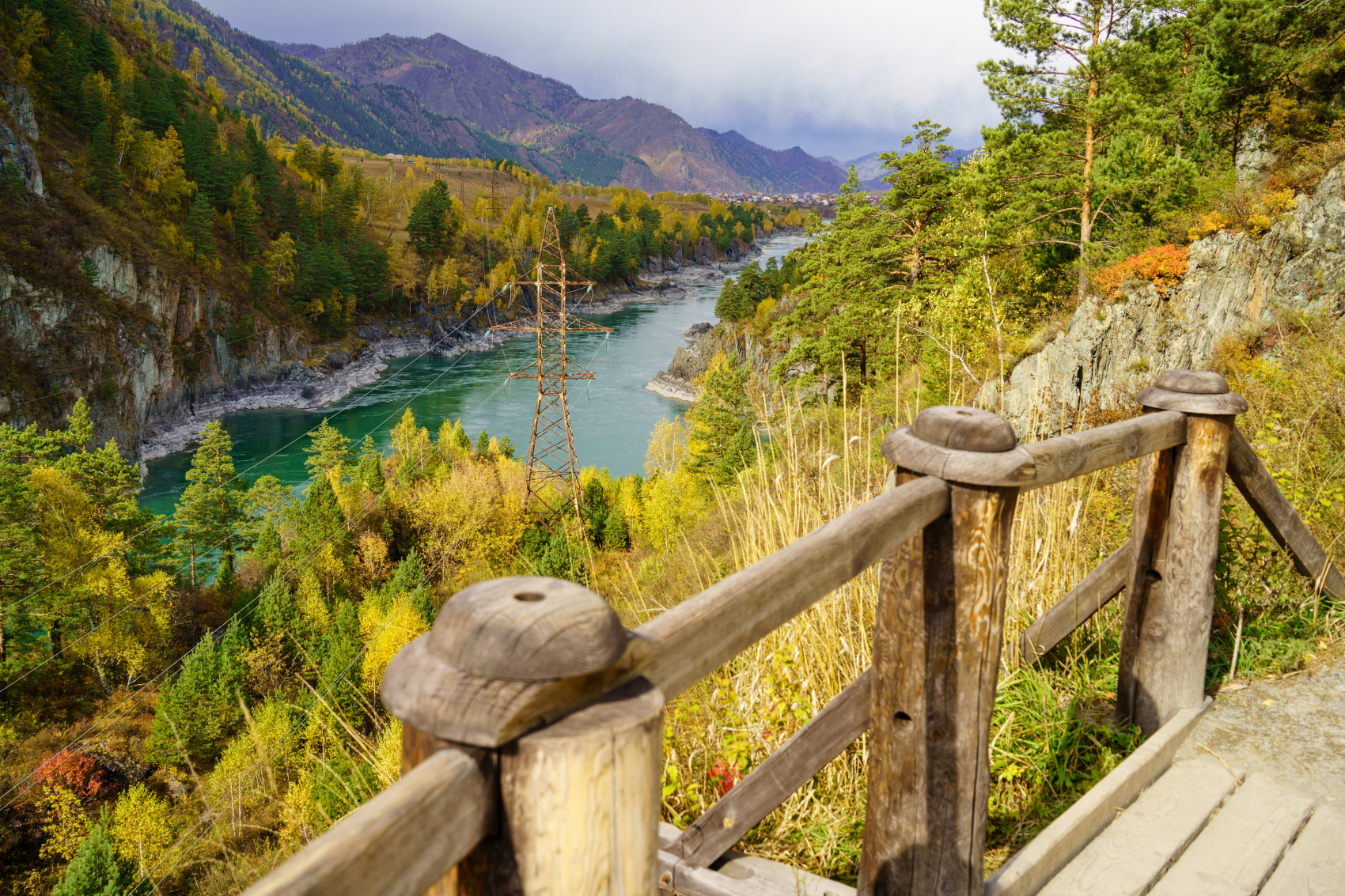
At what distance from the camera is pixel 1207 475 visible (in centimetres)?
218

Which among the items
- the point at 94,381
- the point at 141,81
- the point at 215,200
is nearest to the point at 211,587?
the point at 94,381

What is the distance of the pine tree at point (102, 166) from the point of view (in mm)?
55938

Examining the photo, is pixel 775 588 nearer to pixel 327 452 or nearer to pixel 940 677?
pixel 940 677

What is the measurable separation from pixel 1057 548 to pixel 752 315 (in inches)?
2175

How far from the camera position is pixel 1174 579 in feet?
7.36

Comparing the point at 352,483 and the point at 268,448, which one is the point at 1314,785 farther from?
the point at 268,448

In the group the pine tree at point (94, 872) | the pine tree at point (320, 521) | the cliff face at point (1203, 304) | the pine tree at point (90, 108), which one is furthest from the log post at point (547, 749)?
the pine tree at point (90, 108)

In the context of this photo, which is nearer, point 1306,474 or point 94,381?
point 1306,474

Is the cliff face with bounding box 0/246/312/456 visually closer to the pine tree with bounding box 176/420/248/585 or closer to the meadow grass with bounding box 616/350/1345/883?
the pine tree with bounding box 176/420/248/585

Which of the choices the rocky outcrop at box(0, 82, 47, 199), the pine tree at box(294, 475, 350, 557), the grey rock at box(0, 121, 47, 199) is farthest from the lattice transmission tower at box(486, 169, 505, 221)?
the pine tree at box(294, 475, 350, 557)

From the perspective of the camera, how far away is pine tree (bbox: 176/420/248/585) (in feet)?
103

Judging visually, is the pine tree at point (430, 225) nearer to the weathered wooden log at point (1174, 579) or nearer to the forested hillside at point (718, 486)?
the forested hillside at point (718, 486)

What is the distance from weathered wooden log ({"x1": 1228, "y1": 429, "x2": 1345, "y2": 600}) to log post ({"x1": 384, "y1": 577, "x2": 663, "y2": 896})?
7.04 feet

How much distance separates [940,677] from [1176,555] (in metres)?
1.17
